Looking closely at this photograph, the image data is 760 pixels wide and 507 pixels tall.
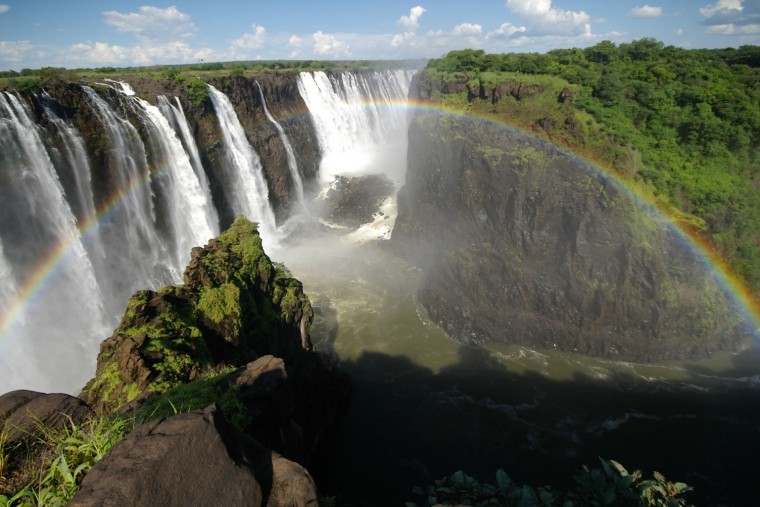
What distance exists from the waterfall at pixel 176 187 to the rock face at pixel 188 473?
2478cm

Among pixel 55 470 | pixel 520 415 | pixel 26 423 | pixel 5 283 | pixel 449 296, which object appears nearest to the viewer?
pixel 55 470

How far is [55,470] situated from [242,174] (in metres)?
31.1

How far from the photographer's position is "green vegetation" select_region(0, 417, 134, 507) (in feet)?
13.0

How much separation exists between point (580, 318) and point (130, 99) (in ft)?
95.6

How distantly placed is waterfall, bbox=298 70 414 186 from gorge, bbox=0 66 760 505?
49.9 feet

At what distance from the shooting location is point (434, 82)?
33.4m

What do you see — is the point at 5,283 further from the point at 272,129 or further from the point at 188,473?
the point at 272,129

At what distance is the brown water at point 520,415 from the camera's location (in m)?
15.7

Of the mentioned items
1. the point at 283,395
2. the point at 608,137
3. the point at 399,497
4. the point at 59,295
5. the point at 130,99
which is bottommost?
the point at 399,497

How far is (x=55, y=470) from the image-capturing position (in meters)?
4.27

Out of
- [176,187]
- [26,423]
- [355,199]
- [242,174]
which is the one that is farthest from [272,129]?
[26,423]

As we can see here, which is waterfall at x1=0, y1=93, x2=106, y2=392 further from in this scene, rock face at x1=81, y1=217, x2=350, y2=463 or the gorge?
rock face at x1=81, y1=217, x2=350, y2=463

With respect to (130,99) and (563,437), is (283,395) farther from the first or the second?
(130,99)

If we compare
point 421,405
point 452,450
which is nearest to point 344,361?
point 421,405
